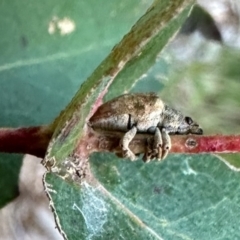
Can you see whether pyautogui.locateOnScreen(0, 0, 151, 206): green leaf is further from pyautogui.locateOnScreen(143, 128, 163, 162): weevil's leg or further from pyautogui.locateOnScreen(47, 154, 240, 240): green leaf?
pyautogui.locateOnScreen(143, 128, 163, 162): weevil's leg

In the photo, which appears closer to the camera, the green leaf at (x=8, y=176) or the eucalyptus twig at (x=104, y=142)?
the eucalyptus twig at (x=104, y=142)

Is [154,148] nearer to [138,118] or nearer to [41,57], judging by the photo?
[138,118]

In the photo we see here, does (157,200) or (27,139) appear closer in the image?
(27,139)

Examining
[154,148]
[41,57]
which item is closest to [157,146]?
[154,148]

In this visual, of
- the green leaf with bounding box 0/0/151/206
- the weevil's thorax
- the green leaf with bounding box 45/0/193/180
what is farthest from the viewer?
the green leaf with bounding box 0/0/151/206

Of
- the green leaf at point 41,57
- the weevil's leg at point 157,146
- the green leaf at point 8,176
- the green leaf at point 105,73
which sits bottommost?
the weevil's leg at point 157,146

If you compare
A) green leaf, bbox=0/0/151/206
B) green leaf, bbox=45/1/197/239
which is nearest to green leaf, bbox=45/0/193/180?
green leaf, bbox=45/1/197/239

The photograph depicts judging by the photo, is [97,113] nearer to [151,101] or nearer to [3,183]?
[151,101]

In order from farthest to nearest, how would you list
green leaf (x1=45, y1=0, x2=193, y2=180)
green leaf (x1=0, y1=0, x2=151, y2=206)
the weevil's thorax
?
green leaf (x1=0, y1=0, x2=151, y2=206)
the weevil's thorax
green leaf (x1=45, y1=0, x2=193, y2=180)

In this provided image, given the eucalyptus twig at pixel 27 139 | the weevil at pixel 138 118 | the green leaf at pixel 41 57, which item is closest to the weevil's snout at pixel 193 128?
the weevil at pixel 138 118

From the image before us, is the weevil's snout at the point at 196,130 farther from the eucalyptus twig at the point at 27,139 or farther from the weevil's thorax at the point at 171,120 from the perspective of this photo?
the eucalyptus twig at the point at 27,139
